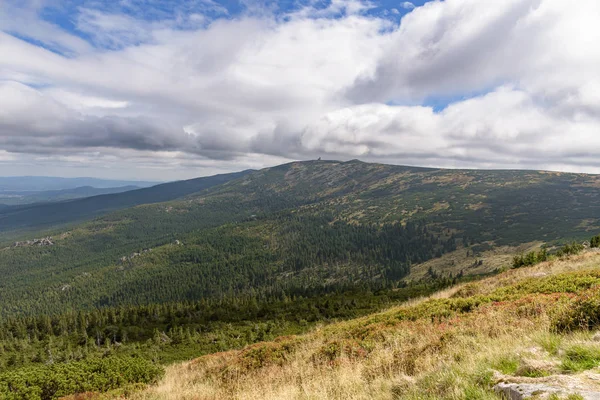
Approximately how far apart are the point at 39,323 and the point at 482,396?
189907 millimetres

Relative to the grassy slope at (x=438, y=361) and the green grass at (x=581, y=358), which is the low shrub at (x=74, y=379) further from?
the green grass at (x=581, y=358)

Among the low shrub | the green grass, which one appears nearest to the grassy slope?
the green grass

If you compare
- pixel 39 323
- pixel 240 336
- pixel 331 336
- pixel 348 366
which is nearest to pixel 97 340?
pixel 39 323

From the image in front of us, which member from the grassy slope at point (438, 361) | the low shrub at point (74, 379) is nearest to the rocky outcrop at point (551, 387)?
the grassy slope at point (438, 361)

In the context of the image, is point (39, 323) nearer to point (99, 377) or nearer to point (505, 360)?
point (99, 377)

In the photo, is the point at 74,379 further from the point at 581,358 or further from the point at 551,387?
the point at 581,358

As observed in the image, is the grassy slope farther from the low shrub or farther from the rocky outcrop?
the low shrub

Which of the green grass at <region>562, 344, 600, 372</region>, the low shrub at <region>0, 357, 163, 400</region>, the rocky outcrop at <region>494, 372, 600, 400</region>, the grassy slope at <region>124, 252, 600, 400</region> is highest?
the rocky outcrop at <region>494, 372, 600, 400</region>

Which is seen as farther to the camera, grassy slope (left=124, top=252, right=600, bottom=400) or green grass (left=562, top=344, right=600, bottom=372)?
grassy slope (left=124, top=252, right=600, bottom=400)

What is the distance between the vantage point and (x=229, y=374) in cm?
1567

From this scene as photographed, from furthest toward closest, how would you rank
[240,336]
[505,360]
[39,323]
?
[39,323] → [240,336] → [505,360]

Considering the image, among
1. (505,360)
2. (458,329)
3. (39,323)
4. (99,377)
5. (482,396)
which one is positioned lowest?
(39,323)

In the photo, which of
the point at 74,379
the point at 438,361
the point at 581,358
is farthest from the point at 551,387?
the point at 74,379

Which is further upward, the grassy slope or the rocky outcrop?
the rocky outcrop
